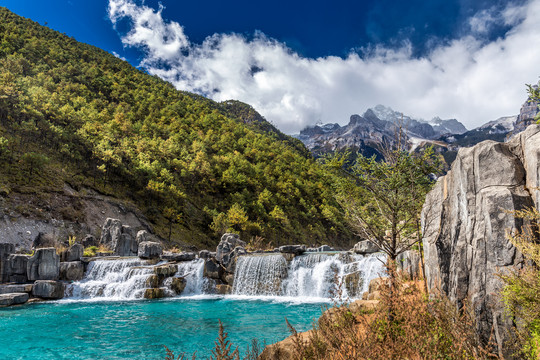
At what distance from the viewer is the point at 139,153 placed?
42.2 m

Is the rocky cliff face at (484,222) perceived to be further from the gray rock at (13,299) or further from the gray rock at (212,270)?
the gray rock at (13,299)

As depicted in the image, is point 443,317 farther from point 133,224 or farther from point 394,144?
point 133,224

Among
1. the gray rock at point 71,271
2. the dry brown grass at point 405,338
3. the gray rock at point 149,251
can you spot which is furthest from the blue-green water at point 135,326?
the dry brown grass at point 405,338

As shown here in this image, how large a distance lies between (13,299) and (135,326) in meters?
9.44

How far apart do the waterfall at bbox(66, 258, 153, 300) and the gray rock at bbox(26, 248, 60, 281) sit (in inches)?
54.7

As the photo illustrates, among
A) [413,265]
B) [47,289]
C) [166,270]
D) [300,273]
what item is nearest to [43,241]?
[47,289]

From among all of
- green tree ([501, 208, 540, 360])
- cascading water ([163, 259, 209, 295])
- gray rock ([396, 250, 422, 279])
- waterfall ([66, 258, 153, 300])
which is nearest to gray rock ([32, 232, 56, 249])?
waterfall ([66, 258, 153, 300])

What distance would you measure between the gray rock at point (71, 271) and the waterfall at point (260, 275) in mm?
10409

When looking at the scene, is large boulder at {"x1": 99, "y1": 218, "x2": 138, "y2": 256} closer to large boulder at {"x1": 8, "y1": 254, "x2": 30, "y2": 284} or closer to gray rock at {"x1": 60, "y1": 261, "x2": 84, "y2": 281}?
gray rock at {"x1": 60, "y1": 261, "x2": 84, "y2": 281}

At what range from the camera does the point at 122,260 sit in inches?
859

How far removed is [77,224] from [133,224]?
225 inches

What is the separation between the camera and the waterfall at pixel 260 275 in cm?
2097

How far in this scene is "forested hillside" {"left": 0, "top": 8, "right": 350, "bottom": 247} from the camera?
34.9m

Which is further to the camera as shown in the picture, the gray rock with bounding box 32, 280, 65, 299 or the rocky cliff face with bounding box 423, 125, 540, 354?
the gray rock with bounding box 32, 280, 65, 299
